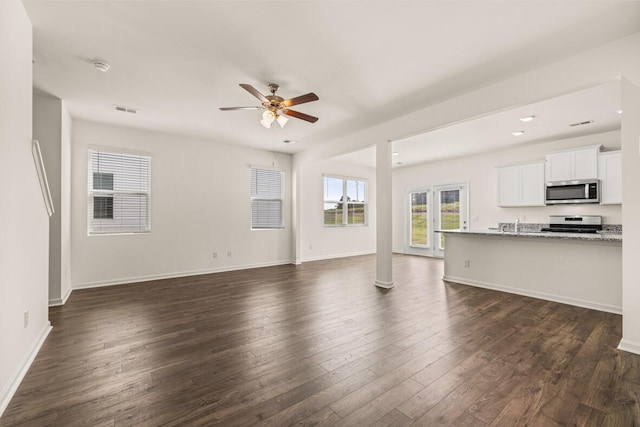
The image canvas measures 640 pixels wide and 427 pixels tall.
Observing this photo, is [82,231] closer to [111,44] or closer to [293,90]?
[111,44]

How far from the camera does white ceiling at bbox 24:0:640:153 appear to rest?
219cm

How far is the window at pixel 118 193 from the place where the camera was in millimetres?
4906

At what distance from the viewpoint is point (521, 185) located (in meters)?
6.32

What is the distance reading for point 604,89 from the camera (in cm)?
354

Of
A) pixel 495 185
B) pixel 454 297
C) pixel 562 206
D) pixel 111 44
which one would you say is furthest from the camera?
pixel 495 185

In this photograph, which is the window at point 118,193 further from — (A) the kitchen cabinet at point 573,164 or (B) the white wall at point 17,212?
(A) the kitchen cabinet at point 573,164

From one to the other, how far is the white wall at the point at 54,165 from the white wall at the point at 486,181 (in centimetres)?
809

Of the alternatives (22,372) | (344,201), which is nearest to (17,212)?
(22,372)

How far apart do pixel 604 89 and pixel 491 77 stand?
5.50 ft

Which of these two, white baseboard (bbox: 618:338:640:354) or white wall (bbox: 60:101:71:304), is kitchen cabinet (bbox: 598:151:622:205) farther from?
white wall (bbox: 60:101:71:304)

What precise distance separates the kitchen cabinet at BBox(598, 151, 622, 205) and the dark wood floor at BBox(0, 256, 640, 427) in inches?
113

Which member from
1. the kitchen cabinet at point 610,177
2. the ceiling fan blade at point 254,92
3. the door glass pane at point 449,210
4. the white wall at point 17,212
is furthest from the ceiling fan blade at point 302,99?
the door glass pane at point 449,210

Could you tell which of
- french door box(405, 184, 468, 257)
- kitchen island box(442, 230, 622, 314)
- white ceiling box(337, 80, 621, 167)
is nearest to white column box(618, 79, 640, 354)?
white ceiling box(337, 80, 621, 167)

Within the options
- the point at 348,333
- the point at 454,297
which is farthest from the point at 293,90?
the point at 454,297
